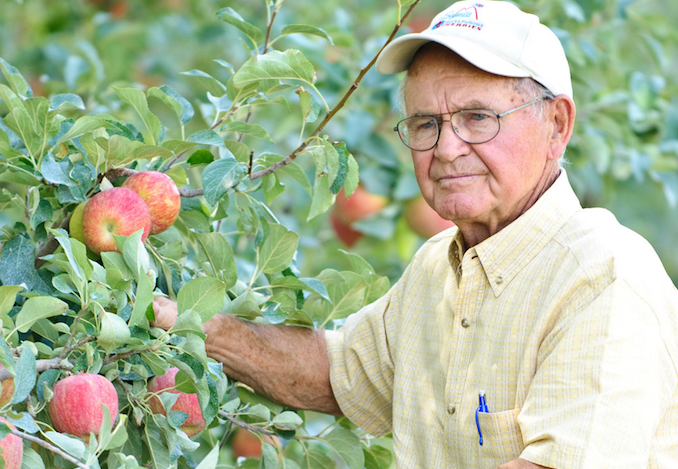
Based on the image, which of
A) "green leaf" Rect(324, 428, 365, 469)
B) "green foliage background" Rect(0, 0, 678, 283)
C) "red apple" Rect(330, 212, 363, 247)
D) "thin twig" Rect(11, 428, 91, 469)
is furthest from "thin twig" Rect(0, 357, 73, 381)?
"red apple" Rect(330, 212, 363, 247)

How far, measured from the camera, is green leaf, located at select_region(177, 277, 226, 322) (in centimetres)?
102

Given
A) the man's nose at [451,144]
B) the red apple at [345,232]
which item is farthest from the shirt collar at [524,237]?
the red apple at [345,232]

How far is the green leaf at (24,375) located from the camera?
2.75 feet

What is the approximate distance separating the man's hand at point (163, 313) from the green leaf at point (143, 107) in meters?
0.24

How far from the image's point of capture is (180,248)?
120 centimetres

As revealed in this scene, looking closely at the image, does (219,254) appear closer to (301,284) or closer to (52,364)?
(301,284)

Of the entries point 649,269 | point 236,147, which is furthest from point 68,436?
point 649,269

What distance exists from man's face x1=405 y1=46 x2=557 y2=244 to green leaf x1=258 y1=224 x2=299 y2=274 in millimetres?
235

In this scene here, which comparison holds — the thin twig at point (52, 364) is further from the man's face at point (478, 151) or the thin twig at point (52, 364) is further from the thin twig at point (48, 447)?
the man's face at point (478, 151)

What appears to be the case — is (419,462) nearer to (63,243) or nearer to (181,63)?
(63,243)

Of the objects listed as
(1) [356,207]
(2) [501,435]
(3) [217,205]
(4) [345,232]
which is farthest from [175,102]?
(4) [345,232]

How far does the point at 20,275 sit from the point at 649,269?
0.82m

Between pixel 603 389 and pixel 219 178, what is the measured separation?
56 centimetres

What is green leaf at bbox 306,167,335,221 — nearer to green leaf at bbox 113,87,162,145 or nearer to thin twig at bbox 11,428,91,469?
green leaf at bbox 113,87,162,145
